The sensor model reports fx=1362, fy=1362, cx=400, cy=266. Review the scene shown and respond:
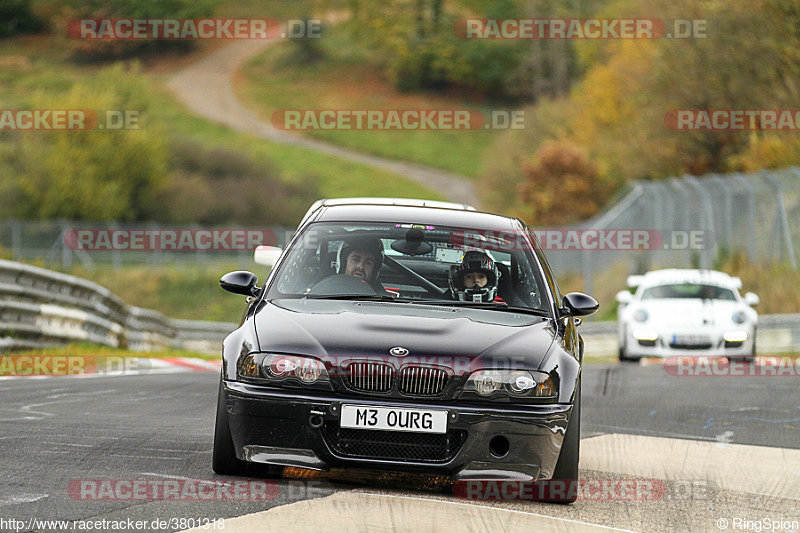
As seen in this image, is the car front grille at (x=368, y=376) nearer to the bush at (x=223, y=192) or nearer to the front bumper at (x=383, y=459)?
the front bumper at (x=383, y=459)

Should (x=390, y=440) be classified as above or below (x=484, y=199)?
above

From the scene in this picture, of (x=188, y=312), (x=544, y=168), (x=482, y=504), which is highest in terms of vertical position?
(x=482, y=504)

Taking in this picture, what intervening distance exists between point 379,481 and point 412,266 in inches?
63.1

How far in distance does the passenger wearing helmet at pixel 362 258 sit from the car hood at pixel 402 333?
2.07ft

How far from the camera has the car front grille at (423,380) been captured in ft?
21.9

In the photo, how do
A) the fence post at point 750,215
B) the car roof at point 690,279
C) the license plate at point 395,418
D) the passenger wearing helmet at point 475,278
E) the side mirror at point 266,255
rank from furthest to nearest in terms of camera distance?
the fence post at point 750,215
the car roof at point 690,279
the side mirror at point 266,255
the passenger wearing helmet at point 475,278
the license plate at point 395,418

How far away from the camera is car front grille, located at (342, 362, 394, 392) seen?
263 inches

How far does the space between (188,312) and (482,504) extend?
130ft

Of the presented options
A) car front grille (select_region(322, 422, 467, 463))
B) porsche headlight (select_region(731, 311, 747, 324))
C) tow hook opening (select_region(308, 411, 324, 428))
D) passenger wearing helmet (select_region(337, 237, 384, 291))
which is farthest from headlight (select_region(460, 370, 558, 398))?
porsche headlight (select_region(731, 311, 747, 324))

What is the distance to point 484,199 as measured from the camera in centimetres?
6375

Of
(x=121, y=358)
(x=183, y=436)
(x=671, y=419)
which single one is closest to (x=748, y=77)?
(x=121, y=358)

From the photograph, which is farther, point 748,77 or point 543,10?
point 543,10

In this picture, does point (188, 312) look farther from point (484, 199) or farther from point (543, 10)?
point (543, 10)

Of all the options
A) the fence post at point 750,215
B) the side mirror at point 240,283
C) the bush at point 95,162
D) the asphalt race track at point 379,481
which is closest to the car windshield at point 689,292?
the fence post at point 750,215
